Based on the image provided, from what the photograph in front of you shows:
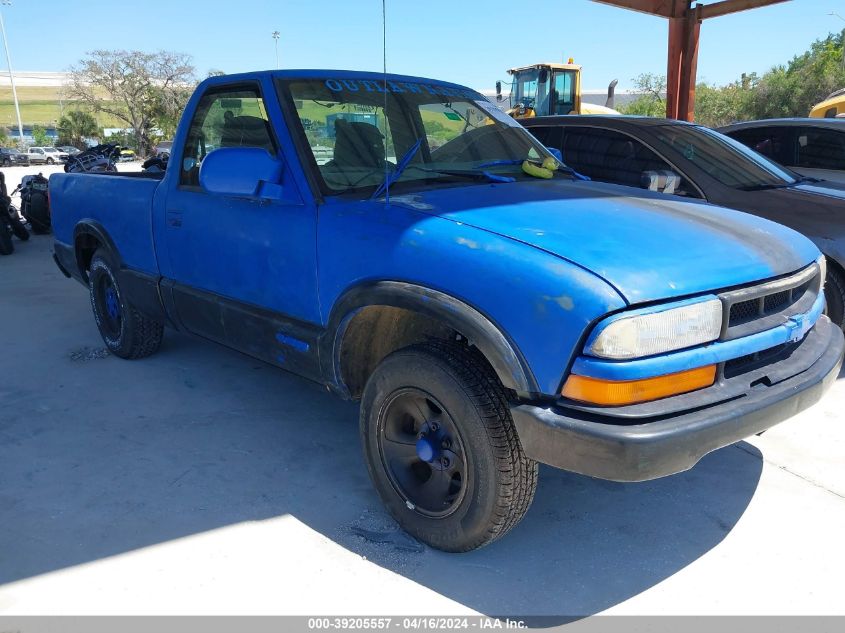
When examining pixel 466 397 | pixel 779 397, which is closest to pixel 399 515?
pixel 466 397

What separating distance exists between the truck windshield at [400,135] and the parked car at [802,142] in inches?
176

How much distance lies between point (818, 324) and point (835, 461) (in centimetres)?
90

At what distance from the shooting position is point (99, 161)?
1412 centimetres

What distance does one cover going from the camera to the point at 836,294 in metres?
4.41

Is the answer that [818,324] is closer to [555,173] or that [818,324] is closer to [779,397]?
[779,397]

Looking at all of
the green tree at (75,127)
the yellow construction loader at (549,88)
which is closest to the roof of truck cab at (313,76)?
the yellow construction loader at (549,88)

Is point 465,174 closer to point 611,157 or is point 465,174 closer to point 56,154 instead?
point 611,157

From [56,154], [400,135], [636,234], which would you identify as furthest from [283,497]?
[56,154]

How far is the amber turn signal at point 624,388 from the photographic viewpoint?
2.01 meters

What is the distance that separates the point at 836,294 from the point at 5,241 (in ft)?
32.6

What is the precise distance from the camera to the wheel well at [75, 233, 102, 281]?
482cm

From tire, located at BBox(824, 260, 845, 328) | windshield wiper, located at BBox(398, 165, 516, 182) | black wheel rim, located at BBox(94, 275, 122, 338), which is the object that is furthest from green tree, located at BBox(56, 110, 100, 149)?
tire, located at BBox(824, 260, 845, 328)

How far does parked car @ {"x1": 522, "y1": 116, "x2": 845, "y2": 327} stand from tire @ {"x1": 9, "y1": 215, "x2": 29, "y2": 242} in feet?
27.1

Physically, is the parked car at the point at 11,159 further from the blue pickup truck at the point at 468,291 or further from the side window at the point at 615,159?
the blue pickup truck at the point at 468,291
